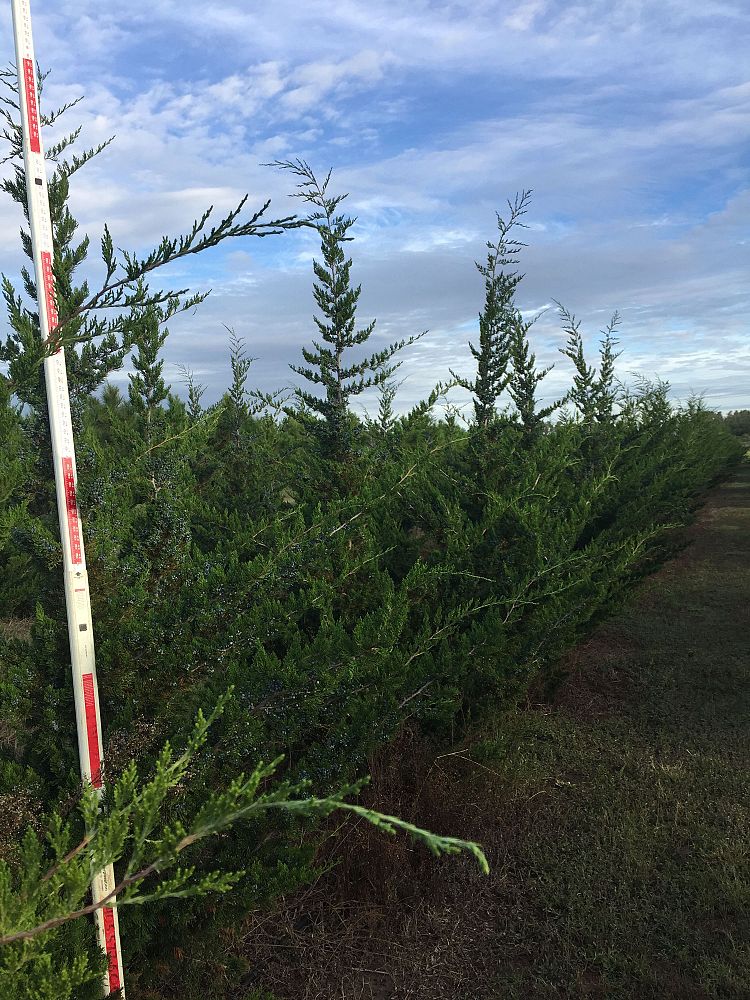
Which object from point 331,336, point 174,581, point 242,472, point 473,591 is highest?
point 331,336

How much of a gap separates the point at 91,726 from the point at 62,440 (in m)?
1.10

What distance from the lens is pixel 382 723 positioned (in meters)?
4.04

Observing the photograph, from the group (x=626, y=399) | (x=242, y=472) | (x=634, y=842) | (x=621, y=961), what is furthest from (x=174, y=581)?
(x=626, y=399)

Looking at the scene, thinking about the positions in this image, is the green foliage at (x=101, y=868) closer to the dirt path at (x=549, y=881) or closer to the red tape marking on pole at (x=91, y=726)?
the red tape marking on pole at (x=91, y=726)

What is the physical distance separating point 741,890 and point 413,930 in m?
1.89

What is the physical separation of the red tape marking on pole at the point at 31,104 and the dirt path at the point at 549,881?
3.49 m

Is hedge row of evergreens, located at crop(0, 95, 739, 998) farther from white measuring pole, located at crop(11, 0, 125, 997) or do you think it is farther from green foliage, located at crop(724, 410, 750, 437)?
green foliage, located at crop(724, 410, 750, 437)

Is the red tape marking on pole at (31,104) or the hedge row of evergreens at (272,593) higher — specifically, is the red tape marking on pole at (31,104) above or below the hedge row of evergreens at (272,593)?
above

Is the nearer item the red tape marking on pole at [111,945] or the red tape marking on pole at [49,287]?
the red tape marking on pole at [111,945]

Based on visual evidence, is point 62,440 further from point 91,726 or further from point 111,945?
point 111,945


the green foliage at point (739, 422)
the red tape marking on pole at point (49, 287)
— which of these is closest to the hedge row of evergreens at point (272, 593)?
the red tape marking on pole at point (49, 287)

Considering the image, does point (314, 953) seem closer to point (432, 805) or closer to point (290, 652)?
point (432, 805)

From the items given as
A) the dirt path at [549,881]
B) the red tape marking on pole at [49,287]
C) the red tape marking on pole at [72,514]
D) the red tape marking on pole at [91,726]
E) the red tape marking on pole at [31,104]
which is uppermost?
the red tape marking on pole at [31,104]

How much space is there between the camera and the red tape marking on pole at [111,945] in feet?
9.04
